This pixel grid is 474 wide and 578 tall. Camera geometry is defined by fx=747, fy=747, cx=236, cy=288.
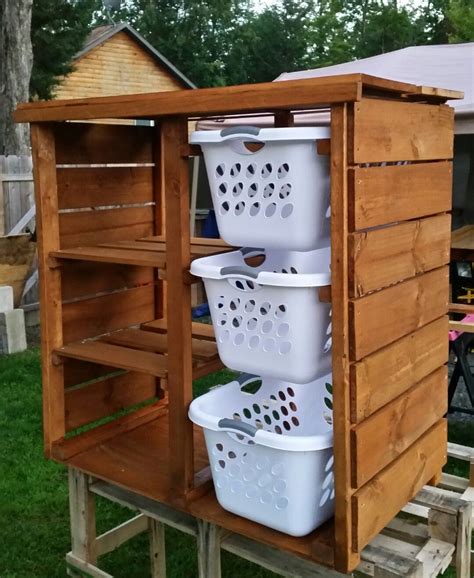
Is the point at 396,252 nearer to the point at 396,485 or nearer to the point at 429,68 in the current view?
the point at 396,485

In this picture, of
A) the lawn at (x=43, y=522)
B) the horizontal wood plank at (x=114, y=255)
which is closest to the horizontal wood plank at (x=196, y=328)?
the horizontal wood plank at (x=114, y=255)

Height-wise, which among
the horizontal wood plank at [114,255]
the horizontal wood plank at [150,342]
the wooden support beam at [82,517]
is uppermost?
the horizontal wood plank at [114,255]

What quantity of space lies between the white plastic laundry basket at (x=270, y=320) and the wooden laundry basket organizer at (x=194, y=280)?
0.35 ft

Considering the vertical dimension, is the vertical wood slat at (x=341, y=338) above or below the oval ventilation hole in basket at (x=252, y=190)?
below

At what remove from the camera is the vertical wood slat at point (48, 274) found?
2486 millimetres

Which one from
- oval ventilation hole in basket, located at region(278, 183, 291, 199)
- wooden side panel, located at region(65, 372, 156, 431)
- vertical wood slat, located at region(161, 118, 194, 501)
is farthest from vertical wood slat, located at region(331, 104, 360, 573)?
wooden side panel, located at region(65, 372, 156, 431)

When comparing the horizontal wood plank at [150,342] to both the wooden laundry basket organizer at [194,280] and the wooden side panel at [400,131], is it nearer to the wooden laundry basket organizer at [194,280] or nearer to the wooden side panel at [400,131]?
the wooden laundry basket organizer at [194,280]

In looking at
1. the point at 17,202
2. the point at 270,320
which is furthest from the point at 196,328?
the point at 17,202

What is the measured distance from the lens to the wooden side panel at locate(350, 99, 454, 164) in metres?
1.77

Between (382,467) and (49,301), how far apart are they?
1.23 m

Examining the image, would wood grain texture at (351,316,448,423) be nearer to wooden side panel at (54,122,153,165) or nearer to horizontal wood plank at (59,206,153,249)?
horizontal wood plank at (59,206,153,249)

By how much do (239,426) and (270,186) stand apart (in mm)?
656

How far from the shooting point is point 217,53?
100ft

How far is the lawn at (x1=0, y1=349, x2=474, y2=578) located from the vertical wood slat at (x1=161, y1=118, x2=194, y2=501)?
3.87 ft
